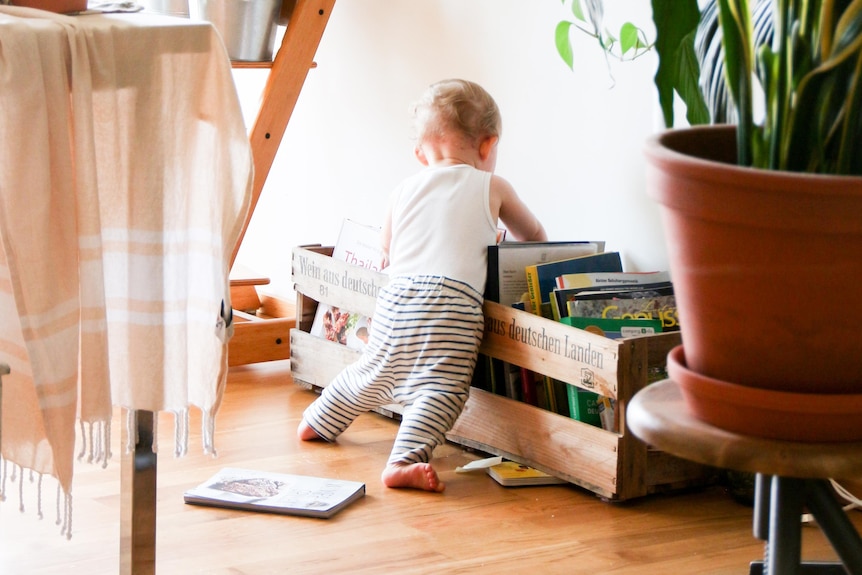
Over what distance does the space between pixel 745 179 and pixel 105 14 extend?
0.81 m

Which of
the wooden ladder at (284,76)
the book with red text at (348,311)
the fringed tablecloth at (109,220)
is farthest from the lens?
the wooden ladder at (284,76)

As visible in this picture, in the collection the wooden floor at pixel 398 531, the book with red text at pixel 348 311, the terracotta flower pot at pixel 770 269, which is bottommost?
the wooden floor at pixel 398 531

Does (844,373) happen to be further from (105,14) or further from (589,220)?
(589,220)

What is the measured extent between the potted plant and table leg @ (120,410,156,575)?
2.31ft

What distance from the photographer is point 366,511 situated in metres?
1.66

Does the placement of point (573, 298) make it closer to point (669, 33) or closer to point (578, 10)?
point (578, 10)

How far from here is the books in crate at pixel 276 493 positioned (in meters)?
1.64

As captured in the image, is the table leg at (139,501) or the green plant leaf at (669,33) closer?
the green plant leaf at (669,33)

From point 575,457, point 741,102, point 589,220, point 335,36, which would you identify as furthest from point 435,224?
point 741,102

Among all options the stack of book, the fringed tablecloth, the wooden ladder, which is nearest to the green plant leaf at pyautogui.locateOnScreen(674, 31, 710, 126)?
the fringed tablecloth

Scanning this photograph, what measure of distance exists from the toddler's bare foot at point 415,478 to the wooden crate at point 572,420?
0.57 feet

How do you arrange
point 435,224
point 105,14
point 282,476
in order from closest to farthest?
point 105,14 < point 282,476 < point 435,224

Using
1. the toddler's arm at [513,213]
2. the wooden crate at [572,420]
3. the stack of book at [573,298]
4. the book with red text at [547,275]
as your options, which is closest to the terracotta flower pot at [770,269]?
the wooden crate at [572,420]

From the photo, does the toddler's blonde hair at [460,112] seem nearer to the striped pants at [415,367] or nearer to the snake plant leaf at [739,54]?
the striped pants at [415,367]
